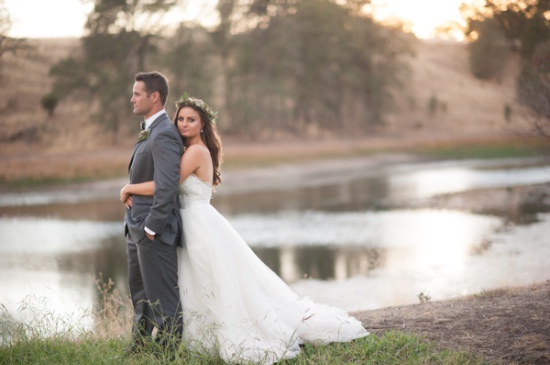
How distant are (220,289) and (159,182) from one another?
1037mm

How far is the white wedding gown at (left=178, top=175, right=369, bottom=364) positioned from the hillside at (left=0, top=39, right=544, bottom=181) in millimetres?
13705

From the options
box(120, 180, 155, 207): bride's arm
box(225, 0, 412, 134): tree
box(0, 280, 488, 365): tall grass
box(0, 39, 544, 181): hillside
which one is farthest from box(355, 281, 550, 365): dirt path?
box(225, 0, 412, 134): tree

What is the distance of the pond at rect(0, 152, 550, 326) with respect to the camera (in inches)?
451

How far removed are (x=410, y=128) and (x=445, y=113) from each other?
6.81 m

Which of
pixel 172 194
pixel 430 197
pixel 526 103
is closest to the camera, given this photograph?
pixel 172 194

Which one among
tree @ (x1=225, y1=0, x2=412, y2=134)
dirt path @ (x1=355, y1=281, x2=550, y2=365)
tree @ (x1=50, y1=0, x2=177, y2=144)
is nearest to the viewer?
dirt path @ (x1=355, y1=281, x2=550, y2=365)

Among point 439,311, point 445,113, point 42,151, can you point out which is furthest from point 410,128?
point 439,311

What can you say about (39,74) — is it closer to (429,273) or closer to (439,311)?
(429,273)

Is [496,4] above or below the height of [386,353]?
above

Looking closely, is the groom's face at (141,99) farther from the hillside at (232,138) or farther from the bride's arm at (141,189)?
the hillside at (232,138)

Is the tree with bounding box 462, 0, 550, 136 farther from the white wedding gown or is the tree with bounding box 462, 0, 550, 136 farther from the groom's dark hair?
the groom's dark hair

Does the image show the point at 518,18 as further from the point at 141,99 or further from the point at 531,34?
the point at 141,99

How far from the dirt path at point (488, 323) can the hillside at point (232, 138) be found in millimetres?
11633

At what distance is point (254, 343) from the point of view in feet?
17.5
